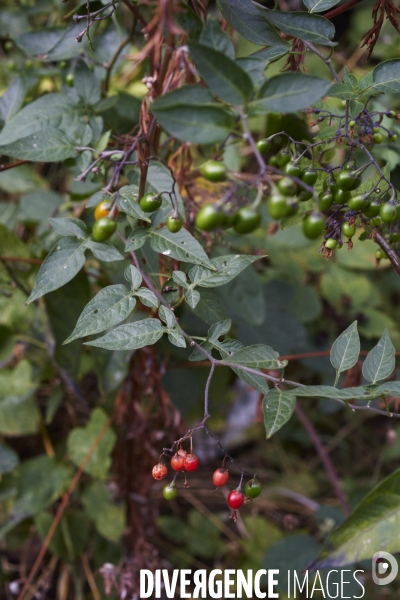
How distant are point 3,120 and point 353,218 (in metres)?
0.83

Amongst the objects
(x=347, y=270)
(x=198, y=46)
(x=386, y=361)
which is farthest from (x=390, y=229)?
(x=347, y=270)

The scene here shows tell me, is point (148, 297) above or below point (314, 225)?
below

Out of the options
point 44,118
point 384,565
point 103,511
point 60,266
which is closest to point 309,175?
point 60,266

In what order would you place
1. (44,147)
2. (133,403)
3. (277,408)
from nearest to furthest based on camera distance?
(277,408)
(44,147)
(133,403)

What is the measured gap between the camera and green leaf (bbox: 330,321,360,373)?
733 millimetres

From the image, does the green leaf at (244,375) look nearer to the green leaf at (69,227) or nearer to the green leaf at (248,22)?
the green leaf at (69,227)

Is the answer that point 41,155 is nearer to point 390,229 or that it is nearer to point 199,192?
point 199,192

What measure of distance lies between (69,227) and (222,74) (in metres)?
0.38

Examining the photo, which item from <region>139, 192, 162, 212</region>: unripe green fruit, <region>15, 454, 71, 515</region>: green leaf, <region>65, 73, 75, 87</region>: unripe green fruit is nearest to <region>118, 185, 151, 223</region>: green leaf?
<region>139, 192, 162, 212</region>: unripe green fruit

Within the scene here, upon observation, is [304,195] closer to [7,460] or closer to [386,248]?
[386,248]

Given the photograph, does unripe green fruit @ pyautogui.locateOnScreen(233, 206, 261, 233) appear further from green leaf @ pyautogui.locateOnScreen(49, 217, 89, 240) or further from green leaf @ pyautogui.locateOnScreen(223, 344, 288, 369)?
green leaf @ pyautogui.locateOnScreen(49, 217, 89, 240)

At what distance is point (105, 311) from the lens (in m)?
0.69

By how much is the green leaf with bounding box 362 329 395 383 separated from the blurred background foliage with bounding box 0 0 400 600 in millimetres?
352

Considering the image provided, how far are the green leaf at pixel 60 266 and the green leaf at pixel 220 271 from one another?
0.58 ft
